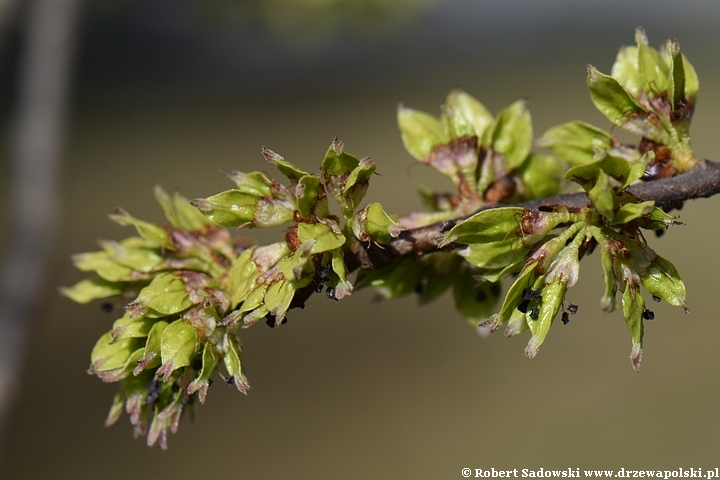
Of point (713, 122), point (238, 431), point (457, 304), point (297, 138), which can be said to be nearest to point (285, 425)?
point (238, 431)

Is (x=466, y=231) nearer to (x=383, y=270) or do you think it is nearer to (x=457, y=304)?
(x=383, y=270)

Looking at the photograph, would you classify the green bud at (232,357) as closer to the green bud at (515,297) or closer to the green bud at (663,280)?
the green bud at (515,297)

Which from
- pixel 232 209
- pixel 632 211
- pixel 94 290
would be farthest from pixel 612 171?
pixel 94 290

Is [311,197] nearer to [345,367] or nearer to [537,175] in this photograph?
[537,175]

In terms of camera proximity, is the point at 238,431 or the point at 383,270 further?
the point at 238,431

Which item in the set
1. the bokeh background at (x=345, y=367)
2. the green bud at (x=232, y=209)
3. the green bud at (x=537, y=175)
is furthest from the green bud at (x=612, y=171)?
the bokeh background at (x=345, y=367)

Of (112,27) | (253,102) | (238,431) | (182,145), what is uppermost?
(112,27)
